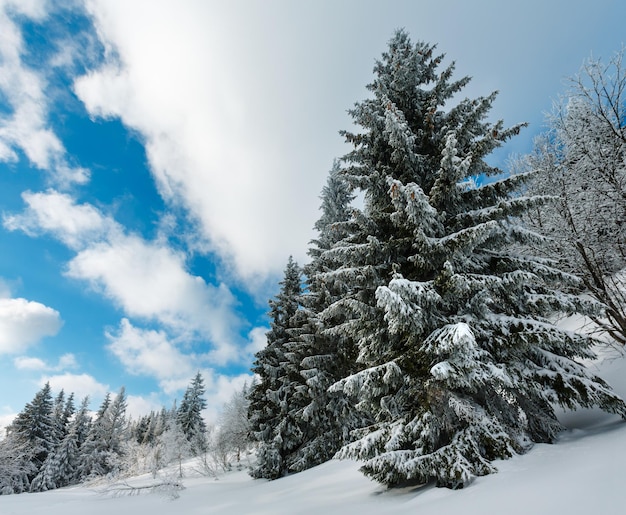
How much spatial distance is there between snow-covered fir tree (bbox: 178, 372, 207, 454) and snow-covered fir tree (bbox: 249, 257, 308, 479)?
42.3 m

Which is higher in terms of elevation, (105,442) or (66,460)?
(105,442)

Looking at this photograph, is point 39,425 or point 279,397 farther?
point 39,425

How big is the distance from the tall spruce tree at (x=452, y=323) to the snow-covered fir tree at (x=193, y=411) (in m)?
56.7

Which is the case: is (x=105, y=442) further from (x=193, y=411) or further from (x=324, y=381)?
(x=324, y=381)

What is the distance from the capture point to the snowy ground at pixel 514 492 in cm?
332

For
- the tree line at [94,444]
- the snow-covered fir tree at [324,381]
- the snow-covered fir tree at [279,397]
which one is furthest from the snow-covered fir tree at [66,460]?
the snow-covered fir tree at [324,381]

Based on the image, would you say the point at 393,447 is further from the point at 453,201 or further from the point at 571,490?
the point at 453,201

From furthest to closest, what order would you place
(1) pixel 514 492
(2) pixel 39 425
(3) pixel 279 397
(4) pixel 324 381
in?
(2) pixel 39 425 → (3) pixel 279 397 → (4) pixel 324 381 → (1) pixel 514 492

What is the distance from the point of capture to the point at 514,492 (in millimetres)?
3863

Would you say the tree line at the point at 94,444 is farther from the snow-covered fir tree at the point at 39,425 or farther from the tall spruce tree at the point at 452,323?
the tall spruce tree at the point at 452,323

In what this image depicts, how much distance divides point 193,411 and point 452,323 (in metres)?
61.7

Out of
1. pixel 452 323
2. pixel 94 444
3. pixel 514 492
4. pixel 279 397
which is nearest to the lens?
pixel 514 492

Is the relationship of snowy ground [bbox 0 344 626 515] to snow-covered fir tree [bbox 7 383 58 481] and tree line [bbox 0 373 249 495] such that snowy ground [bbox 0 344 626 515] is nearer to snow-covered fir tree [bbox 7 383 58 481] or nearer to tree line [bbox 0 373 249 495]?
tree line [bbox 0 373 249 495]

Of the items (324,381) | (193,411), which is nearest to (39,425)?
(193,411)
